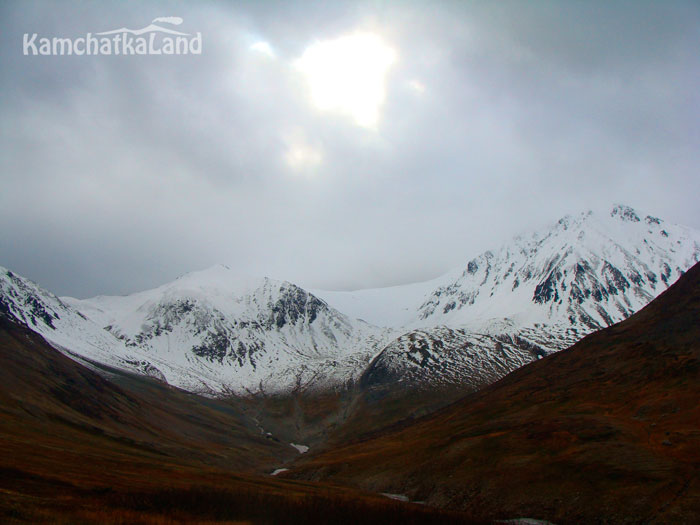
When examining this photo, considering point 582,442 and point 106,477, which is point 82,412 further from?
point 582,442

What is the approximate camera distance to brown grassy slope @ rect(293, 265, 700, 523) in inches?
2083

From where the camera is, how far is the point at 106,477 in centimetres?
5484

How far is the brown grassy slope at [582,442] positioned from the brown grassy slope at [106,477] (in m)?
13.0

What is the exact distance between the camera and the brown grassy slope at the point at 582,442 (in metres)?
52.9

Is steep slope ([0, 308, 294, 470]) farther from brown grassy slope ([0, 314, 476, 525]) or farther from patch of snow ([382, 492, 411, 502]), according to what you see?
patch of snow ([382, 492, 411, 502])

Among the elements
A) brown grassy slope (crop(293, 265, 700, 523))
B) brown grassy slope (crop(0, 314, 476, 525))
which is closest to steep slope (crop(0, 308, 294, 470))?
brown grassy slope (crop(0, 314, 476, 525))

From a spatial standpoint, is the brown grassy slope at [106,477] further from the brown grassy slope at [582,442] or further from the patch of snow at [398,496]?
the brown grassy slope at [582,442]

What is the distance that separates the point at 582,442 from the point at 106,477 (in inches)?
2481

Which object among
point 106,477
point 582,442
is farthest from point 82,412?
point 582,442

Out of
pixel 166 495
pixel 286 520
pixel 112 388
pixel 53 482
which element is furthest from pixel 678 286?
pixel 112 388

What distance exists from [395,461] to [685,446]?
175 ft

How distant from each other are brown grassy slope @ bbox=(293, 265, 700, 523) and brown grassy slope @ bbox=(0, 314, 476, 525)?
13035 mm

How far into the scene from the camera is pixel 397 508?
53375 mm

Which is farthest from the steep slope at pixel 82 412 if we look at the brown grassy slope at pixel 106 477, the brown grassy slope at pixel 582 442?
the brown grassy slope at pixel 582 442
